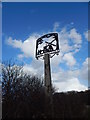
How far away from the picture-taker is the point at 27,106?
413 inches

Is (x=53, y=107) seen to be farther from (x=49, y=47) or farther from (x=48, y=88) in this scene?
(x=49, y=47)

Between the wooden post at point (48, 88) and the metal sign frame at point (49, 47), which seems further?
the metal sign frame at point (49, 47)

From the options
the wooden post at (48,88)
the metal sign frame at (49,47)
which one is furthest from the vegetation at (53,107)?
the metal sign frame at (49,47)

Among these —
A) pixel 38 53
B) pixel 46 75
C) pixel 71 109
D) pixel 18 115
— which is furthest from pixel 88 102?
pixel 38 53

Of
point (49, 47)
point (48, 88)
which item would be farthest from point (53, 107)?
point (49, 47)

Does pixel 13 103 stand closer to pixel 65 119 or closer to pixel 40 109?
pixel 40 109

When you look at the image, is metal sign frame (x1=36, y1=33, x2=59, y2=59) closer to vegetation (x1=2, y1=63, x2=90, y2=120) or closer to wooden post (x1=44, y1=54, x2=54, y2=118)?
wooden post (x1=44, y1=54, x2=54, y2=118)

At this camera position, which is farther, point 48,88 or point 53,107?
point 48,88

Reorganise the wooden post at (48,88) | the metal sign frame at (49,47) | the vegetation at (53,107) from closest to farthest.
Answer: the vegetation at (53,107) → the wooden post at (48,88) → the metal sign frame at (49,47)

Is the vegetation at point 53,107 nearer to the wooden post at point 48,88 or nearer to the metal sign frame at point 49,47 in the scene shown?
the wooden post at point 48,88

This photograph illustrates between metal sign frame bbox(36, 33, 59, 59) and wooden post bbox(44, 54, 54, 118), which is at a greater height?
metal sign frame bbox(36, 33, 59, 59)

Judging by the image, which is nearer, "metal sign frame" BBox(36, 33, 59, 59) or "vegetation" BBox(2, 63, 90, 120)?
"vegetation" BBox(2, 63, 90, 120)

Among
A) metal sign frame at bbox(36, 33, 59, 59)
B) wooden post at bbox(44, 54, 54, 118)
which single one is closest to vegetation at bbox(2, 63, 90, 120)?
wooden post at bbox(44, 54, 54, 118)

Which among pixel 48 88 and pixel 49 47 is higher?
pixel 49 47
